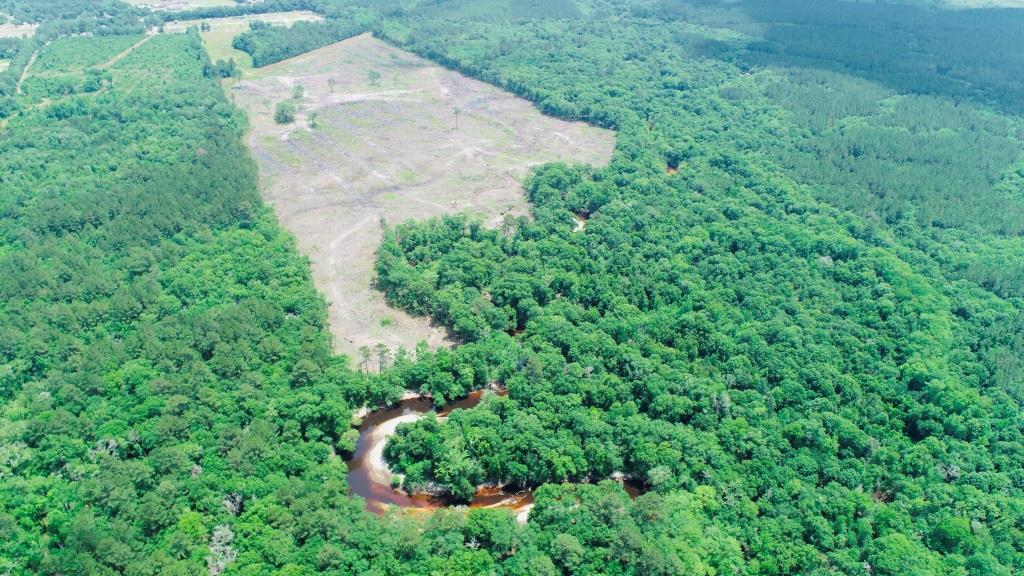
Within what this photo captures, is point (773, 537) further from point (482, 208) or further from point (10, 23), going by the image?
point (10, 23)

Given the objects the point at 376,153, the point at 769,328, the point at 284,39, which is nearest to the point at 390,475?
the point at 769,328

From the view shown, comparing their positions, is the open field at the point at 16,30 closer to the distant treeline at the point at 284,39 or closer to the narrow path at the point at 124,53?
the narrow path at the point at 124,53

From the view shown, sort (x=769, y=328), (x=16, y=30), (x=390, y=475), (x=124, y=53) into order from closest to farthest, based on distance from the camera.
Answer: (x=390, y=475)
(x=769, y=328)
(x=124, y=53)
(x=16, y=30)

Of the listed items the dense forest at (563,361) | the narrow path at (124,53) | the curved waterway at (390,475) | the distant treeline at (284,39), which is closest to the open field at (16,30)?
the narrow path at (124,53)

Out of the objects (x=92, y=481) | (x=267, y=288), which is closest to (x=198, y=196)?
(x=267, y=288)

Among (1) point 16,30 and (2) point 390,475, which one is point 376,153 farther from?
(1) point 16,30

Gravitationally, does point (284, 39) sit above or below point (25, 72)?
above
